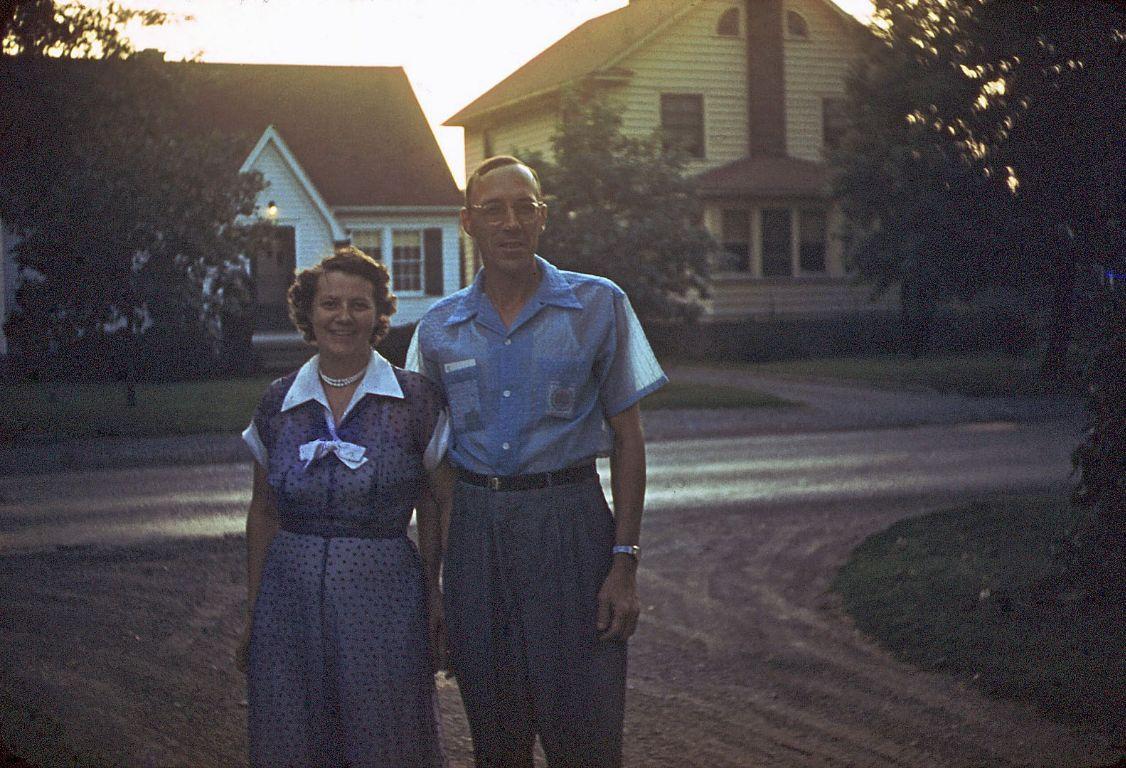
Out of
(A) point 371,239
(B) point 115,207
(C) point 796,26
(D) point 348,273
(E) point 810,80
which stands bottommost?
(D) point 348,273

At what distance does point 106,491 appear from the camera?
12.8 m

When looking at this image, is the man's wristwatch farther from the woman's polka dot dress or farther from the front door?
the front door

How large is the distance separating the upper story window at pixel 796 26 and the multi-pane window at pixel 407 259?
10.2 meters

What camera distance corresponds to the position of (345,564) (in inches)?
147

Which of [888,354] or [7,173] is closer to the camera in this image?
[7,173]

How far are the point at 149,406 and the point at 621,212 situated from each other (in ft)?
26.4

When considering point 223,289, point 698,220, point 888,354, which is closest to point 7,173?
point 223,289

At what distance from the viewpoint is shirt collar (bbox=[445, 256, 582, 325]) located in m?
3.86

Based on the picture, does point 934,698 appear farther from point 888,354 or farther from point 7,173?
point 888,354

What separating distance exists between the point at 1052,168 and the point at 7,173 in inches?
380

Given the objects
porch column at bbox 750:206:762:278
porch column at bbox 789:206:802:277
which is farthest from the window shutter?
porch column at bbox 789:206:802:277

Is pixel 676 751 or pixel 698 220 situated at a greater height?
pixel 698 220

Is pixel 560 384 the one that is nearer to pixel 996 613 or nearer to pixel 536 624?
pixel 536 624

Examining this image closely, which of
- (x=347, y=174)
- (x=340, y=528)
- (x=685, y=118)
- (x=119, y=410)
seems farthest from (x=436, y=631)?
(x=347, y=174)
